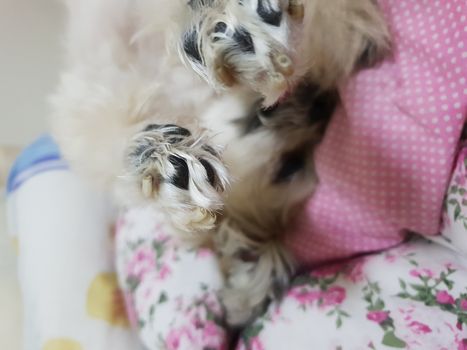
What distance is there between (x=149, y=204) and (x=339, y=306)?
318mm

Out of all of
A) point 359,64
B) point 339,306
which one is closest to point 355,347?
point 339,306

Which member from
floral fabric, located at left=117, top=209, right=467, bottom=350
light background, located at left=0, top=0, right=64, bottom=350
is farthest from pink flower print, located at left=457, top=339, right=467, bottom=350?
light background, located at left=0, top=0, right=64, bottom=350

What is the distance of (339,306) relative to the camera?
36.1 inches

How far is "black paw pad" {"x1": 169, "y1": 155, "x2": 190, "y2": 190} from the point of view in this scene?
0.74 m

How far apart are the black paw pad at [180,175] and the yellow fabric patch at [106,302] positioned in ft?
1.86

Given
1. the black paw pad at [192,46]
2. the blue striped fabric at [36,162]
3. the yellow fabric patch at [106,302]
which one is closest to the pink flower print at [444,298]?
the black paw pad at [192,46]

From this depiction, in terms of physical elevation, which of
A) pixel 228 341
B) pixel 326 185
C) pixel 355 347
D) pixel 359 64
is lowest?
pixel 355 347

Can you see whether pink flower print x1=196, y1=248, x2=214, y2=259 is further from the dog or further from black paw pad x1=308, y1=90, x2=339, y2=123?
black paw pad x1=308, y1=90, x2=339, y2=123

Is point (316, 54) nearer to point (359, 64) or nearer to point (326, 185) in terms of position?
point (359, 64)

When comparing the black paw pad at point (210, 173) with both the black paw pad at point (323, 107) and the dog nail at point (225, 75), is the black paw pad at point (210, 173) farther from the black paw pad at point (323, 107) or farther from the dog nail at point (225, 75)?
the black paw pad at point (323, 107)

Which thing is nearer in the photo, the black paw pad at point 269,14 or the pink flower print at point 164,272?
the black paw pad at point 269,14

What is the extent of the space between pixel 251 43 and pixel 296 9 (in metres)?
0.07

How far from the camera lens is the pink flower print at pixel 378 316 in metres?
0.88

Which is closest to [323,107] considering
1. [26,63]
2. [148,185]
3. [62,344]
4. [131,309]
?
[148,185]
